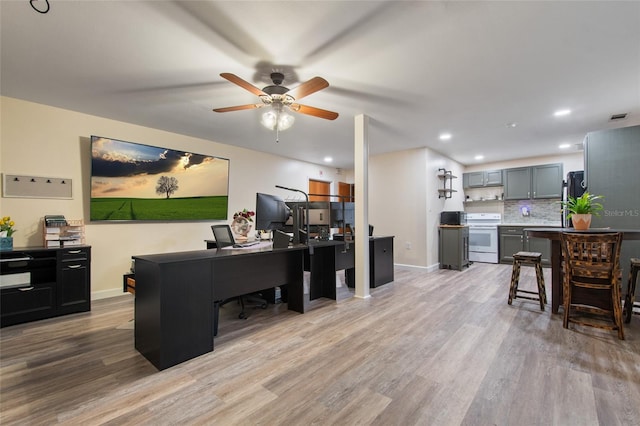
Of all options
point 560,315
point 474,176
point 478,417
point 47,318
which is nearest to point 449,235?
point 474,176

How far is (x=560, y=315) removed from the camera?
3.06 m

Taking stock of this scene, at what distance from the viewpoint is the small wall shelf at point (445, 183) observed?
6105 mm

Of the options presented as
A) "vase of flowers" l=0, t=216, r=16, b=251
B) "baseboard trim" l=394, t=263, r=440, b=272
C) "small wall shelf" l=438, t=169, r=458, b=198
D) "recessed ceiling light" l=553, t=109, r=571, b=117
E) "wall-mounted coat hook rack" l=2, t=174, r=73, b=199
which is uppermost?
"recessed ceiling light" l=553, t=109, r=571, b=117

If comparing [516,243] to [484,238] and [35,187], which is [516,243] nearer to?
[484,238]

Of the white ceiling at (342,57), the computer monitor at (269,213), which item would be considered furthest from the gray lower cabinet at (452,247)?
the computer monitor at (269,213)

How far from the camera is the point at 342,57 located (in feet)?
7.98

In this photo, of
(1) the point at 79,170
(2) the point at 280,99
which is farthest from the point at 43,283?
(2) the point at 280,99

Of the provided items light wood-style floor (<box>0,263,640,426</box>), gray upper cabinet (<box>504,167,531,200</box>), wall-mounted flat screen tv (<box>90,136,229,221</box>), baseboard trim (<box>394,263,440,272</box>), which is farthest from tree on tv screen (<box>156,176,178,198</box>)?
gray upper cabinet (<box>504,167,531,200</box>)

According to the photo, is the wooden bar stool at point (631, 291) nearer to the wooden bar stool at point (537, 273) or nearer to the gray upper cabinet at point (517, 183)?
the wooden bar stool at point (537, 273)

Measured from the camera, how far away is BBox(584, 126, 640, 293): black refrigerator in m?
3.49

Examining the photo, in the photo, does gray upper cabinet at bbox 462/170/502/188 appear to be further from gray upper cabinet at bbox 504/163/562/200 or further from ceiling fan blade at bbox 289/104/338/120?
ceiling fan blade at bbox 289/104/338/120

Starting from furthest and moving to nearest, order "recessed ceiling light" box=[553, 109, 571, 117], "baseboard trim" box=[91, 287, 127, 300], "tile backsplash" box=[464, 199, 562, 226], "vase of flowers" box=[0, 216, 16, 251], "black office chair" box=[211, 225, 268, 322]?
1. "tile backsplash" box=[464, 199, 562, 226]
2. "baseboard trim" box=[91, 287, 127, 300]
3. "recessed ceiling light" box=[553, 109, 571, 117]
4. "black office chair" box=[211, 225, 268, 322]
5. "vase of flowers" box=[0, 216, 16, 251]

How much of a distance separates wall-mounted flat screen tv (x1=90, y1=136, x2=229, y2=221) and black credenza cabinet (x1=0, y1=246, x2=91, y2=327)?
0.71m

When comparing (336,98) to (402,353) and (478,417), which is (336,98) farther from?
(478,417)
